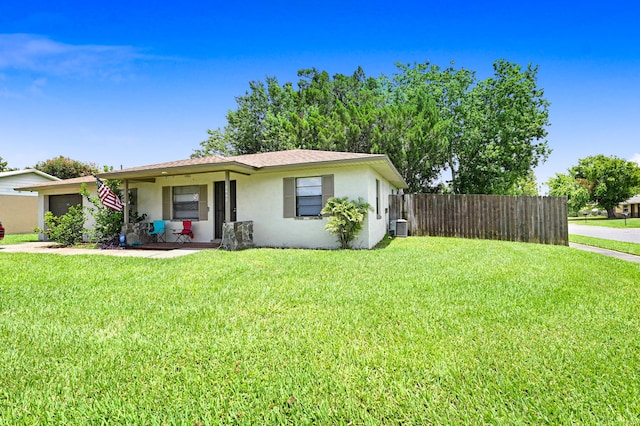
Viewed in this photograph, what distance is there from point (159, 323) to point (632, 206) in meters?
62.5

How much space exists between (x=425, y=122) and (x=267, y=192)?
1128 centimetres

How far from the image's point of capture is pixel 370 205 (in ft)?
30.4

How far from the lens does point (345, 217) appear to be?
8711mm

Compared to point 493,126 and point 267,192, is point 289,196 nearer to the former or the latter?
point 267,192

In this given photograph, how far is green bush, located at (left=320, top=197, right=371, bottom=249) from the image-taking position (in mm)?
8688

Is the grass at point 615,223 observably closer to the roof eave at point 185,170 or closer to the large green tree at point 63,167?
the roof eave at point 185,170

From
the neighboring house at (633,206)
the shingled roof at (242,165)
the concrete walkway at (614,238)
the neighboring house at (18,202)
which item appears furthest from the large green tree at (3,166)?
the neighboring house at (633,206)

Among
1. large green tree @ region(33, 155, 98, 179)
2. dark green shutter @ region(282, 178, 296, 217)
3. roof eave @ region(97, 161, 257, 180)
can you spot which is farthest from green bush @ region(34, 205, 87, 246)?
large green tree @ region(33, 155, 98, 179)

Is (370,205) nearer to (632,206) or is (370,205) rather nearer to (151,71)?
(151,71)

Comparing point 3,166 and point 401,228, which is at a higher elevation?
point 3,166

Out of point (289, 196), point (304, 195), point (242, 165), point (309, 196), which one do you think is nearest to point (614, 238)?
point (309, 196)

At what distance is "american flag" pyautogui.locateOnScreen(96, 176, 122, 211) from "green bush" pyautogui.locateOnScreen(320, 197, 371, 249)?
7394mm

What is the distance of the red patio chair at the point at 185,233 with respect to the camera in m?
10.8

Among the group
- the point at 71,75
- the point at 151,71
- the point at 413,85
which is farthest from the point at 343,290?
the point at 413,85
